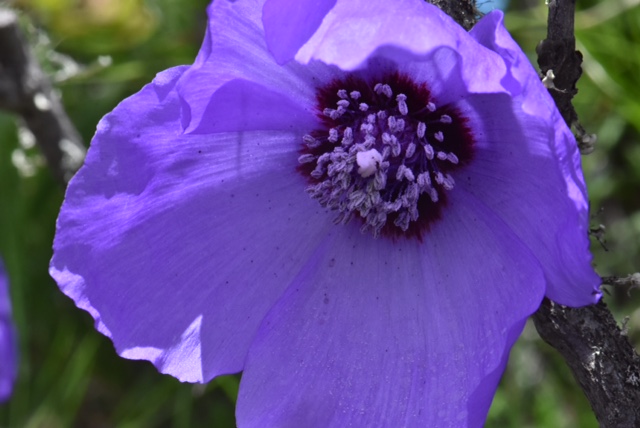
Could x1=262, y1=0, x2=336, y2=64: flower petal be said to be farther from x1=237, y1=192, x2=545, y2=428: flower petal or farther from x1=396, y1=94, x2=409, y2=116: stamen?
x1=237, y1=192, x2=545, y2=428: flower petal

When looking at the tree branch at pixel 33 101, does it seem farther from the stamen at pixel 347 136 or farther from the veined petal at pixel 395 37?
the veined petal at pixel 395 37

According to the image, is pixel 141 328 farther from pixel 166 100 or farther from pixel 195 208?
pixel 166 100

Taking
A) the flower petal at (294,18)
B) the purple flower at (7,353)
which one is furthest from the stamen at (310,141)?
the purple flower at (7,353)

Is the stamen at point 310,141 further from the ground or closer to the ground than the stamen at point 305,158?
further from the ground

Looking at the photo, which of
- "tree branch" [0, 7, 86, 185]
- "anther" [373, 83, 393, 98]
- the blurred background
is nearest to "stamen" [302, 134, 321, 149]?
"anther" [373, 83, 393, 98]

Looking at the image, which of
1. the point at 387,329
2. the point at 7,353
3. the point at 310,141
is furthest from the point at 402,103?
the point at 7,353

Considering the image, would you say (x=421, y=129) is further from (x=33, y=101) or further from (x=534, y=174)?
(x=33, y=101)

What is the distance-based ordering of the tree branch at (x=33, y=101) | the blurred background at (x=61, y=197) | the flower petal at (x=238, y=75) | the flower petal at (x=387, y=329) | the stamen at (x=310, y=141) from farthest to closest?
the blurred background at (x=61, y=197) < the tree branch at (x=33, y=101) < the stamen at (x=310, y=141) < the flower petal at (x=387, y=329) < the flower petal at (x=238, y=75)
